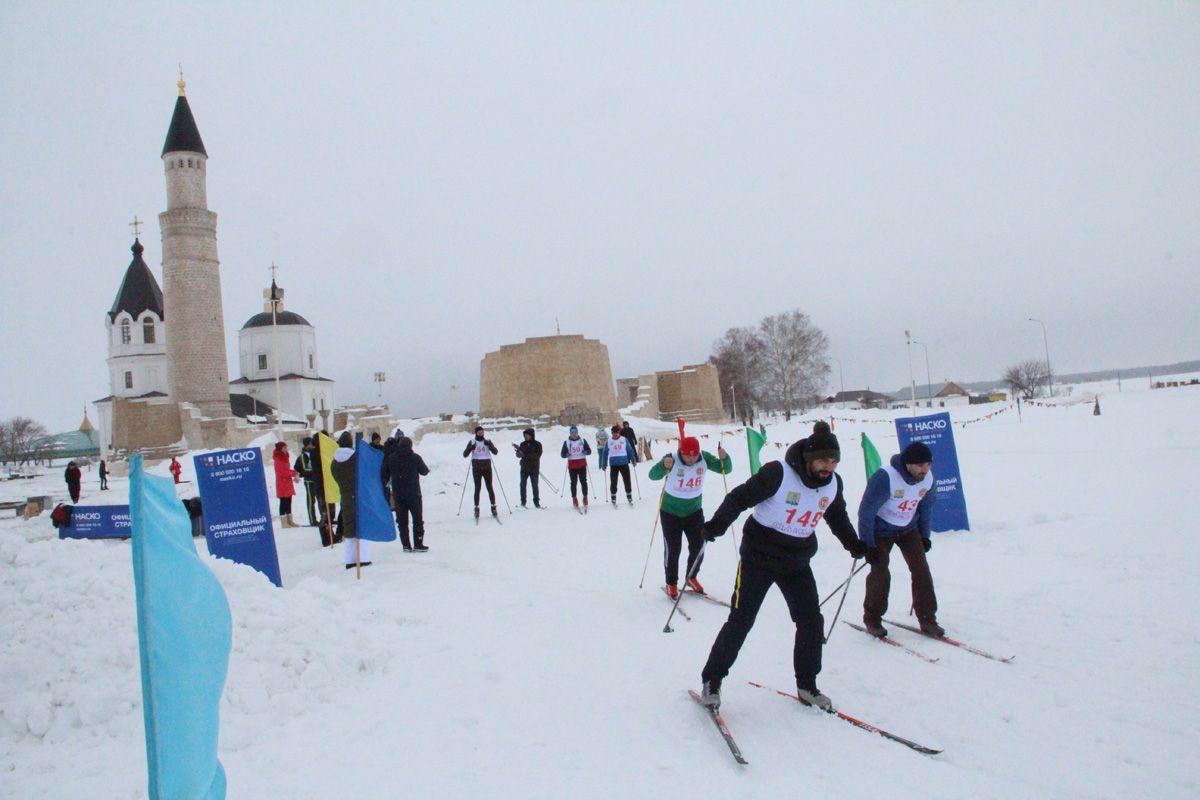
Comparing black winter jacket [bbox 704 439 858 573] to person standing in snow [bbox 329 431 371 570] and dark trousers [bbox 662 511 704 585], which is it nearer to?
dark trousers [bbox 662 511 704 585]

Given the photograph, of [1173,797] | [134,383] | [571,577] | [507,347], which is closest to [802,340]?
[507,347]

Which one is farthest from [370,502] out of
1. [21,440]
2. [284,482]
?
[21,440]

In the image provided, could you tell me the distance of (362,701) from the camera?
5.08 metres

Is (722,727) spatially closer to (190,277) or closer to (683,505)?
(683,505)

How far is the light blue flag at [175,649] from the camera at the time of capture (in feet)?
8.20

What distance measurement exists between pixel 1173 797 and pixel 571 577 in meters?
5.88

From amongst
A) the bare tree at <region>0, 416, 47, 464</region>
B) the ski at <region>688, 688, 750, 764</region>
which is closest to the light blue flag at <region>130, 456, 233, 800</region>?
the ski at <region>688, 688, 750, 764</region>

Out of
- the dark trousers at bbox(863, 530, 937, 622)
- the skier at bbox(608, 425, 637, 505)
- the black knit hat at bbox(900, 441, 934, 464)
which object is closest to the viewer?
the black knit hat at bbox(900, 441, 934, 464)

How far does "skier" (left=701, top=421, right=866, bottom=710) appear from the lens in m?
4.49

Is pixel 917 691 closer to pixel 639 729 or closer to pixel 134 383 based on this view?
pixel 639 729

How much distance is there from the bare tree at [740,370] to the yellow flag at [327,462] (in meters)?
57.3

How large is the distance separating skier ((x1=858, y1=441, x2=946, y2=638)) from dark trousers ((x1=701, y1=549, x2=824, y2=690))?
44.1 inches

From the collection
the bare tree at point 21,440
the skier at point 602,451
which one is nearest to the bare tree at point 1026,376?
the skier at point 602,451

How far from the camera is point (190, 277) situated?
135ft
